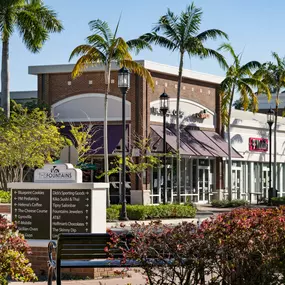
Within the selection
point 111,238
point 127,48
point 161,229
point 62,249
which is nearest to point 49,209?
point 62,249

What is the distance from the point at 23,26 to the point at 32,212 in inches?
1098

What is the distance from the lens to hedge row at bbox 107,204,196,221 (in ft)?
106

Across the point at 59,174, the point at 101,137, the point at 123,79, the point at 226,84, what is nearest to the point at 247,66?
the point at 226,84

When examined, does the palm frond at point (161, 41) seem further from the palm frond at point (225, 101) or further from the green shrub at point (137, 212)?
the green shrub at point (137, 212)

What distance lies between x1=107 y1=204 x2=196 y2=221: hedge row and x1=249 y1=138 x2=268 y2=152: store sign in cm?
2224

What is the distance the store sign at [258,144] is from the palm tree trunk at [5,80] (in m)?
22.2

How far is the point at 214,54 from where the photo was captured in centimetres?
4262

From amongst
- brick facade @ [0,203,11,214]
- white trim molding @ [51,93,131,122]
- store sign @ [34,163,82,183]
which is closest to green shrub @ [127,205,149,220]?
brick facade @ [0,203,11,214]

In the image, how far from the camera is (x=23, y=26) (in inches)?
1640

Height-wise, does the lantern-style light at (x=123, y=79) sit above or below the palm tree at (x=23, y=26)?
below

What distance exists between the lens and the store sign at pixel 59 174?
49.4ft

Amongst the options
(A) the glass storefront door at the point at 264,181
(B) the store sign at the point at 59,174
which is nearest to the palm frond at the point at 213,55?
(A) the glass storefront door at the point at 264,181

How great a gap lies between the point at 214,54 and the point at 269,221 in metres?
33.6

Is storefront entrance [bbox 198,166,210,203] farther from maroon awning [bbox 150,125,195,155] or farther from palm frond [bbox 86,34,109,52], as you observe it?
palm frond [bbox 86,34,109,52]
